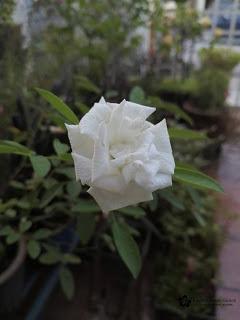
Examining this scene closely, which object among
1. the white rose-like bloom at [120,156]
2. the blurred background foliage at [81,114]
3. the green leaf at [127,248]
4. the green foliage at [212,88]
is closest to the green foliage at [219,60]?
the green foliage at [212,88]

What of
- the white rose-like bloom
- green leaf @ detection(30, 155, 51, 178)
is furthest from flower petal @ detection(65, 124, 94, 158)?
green leaf @ detection(30, 155, 51, 178)

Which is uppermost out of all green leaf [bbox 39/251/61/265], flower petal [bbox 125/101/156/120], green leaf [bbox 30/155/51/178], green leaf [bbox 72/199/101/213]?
flower petal [bbox 125/101/156/120]

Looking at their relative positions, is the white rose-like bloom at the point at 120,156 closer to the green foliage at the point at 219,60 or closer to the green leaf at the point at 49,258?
the green leaf at the point at 49,258

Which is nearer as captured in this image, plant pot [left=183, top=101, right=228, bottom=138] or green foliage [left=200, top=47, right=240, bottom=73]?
plant pot [left=183, top=101, right=228, bottom=138]

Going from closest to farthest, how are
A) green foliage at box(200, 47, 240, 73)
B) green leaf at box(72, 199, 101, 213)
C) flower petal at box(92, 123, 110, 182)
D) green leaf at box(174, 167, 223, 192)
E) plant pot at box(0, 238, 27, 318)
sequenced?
flower petal at box(92, 123, 110, 182), green leaf at box(174, 167, 223, 192), green leaf at box(72, 199, 101, 213), plant pot at box(0, 238, 27, 318), green foliage at box(200, 47, 240, 73)

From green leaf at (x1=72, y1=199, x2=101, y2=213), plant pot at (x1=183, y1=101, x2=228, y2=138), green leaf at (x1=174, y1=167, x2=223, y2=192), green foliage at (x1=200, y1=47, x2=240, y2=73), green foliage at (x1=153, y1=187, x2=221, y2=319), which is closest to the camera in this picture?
green leaf at (x1=174, y1=167, x2=223, y2=192)

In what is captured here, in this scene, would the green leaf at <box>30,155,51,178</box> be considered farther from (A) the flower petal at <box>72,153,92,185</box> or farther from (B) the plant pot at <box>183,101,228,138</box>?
(B) the plant pot at <box>183,101,228,138</box>

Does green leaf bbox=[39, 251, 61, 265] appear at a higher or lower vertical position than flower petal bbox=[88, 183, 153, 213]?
lower
